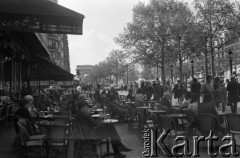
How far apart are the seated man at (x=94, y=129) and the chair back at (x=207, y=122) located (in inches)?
73.5

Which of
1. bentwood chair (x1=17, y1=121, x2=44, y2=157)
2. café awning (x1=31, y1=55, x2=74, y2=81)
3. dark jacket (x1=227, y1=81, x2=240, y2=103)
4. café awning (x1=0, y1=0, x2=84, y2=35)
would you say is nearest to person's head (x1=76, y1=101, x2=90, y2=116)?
bentwood chair (x1=17, y1=121, x2=44, y2=157)

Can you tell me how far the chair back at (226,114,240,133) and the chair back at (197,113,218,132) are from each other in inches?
11.4

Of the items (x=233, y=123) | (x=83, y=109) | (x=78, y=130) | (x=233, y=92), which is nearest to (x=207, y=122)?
(x=233, y=123)

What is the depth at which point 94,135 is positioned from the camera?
7.86 meters

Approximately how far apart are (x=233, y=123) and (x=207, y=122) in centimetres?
57

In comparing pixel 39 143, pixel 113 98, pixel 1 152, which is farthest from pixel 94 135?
pixel 113 98

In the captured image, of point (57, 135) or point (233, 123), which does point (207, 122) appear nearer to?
point (233, 123)

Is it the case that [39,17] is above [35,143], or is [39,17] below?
above

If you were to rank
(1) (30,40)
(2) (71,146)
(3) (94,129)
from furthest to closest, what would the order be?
(1) (30,40) < (2) (71,146) < (3) (94,129)

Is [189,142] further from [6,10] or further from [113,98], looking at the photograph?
[113,98]

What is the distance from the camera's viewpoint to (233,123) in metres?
8.14

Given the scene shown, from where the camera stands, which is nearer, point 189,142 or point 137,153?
point 137,153

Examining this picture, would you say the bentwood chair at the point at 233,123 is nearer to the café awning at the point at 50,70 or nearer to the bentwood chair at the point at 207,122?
the bentwood chair at the point at 207,122

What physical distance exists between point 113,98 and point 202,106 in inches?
270
